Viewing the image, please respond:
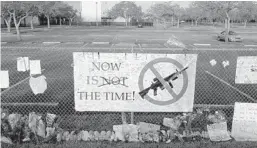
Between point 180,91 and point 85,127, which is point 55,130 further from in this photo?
point 180,91

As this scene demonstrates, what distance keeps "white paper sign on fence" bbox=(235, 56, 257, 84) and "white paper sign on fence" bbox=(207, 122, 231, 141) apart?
0.97m

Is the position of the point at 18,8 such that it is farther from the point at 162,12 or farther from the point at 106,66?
the point at 162,12

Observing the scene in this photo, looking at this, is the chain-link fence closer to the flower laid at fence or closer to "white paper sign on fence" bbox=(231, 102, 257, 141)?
the flower laid at fence

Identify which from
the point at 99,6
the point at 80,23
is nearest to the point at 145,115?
the point at 80,23

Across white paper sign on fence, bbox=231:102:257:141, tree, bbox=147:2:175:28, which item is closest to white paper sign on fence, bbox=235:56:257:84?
white paper sign on fence, bbox=231:102:257:141

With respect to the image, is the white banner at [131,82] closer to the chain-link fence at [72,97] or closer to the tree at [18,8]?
the chain-link fence at [72,97]

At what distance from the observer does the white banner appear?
15.5ft

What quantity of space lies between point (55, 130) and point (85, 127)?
656 mm

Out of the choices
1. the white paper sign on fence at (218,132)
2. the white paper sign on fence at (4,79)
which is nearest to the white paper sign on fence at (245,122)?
the white paper sign on fence at (218,132)

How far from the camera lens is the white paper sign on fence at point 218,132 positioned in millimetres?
4867

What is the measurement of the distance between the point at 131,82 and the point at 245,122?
7.74 ft

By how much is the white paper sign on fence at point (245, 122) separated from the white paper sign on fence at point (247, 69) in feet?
1.60

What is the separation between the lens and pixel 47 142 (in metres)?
4.74

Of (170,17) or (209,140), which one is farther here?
(170,17)
